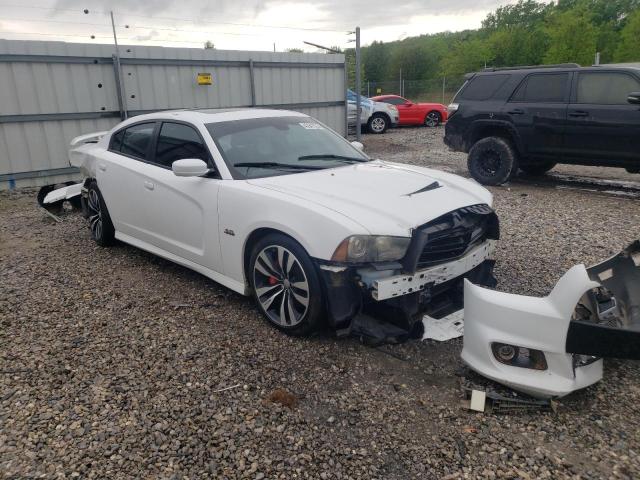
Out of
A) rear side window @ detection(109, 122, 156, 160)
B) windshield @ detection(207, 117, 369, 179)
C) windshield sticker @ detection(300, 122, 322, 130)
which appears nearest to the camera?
windshield @ detection(207, 117, 369, 179)

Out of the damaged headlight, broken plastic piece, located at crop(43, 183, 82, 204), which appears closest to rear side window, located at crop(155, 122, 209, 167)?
the damaged headlight

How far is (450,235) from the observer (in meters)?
3.31

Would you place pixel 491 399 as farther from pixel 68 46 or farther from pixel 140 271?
pixel 68 46

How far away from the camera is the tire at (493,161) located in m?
8.30

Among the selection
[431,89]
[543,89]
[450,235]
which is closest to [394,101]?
[543,89]

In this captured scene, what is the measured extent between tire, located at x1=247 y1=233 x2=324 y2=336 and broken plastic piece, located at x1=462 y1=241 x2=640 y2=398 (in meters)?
0.96

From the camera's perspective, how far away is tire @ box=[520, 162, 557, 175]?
9007 mm

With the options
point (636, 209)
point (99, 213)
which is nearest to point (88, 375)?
point (99, 213)

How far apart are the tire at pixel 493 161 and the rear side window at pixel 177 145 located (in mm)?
5796

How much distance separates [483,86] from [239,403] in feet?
24.6

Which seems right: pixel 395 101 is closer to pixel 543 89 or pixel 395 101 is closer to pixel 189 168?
pixel 543 89

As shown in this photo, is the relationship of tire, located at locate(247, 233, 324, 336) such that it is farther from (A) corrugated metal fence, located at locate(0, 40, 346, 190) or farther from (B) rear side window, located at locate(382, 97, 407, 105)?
(B) rear side window, located at locate(382, 97, 407, 105)

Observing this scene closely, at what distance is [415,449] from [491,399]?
1.92 ft

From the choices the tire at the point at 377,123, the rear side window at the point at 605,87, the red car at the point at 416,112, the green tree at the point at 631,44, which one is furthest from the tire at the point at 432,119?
the green tree at the point at 631,44
